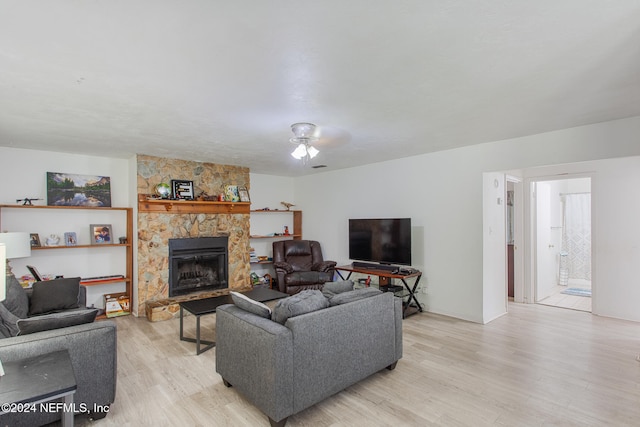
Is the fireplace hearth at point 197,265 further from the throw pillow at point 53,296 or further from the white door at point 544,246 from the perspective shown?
the white door at point 544,246

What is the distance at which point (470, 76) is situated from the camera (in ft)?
7.32

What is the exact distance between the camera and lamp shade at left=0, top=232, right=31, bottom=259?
304 cm

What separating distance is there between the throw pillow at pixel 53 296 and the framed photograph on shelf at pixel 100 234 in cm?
135

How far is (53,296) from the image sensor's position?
136 inches

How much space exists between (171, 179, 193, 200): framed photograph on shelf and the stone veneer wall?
0.08 meters

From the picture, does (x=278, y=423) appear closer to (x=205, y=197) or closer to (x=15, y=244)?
(x=15, y=244)

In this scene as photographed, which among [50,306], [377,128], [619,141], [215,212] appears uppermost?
[377,128]

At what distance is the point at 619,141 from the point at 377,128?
241 cm

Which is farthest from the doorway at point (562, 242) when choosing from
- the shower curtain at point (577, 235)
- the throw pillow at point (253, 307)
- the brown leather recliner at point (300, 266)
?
the throw pillow at point (253, 307)

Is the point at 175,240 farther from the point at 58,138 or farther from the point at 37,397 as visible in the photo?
the point at 37,397

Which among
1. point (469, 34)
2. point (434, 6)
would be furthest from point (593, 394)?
point (434, 6)

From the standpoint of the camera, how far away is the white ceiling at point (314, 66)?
1534mm

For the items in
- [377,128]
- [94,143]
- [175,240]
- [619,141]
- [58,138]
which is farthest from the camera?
[175,240]

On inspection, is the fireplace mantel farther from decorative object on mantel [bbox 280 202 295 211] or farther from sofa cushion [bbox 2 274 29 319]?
sofa cushion [bbox 2 274 29 319]
